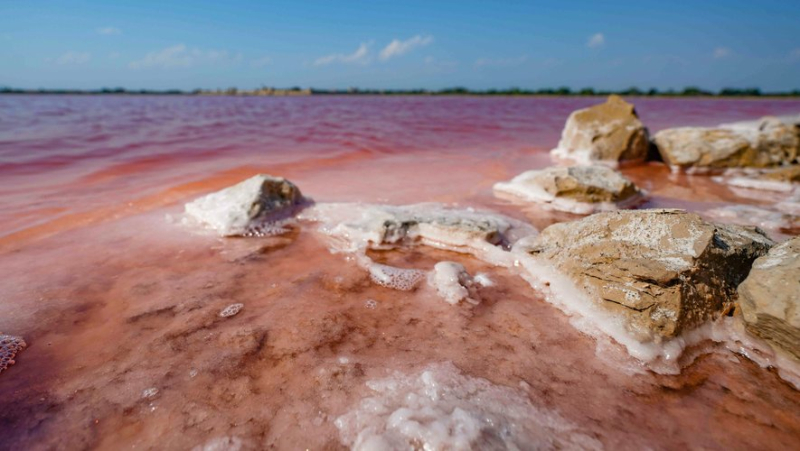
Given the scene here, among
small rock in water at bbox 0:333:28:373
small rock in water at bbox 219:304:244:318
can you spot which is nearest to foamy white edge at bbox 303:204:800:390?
small rock in water at bbox 219:304:244:318

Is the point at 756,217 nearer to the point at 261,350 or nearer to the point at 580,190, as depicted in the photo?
the point at 580,190

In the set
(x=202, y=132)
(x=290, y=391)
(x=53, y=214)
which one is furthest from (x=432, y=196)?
(x=202, y=132)

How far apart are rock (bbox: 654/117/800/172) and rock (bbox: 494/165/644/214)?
7.93 feet

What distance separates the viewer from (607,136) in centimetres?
654

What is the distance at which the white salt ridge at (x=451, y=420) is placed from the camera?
4.24 ft

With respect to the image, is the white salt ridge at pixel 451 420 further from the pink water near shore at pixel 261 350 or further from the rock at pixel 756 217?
the rock at pixel 756 217

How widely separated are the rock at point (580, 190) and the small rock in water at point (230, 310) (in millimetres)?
3070

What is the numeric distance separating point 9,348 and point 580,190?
167 inches

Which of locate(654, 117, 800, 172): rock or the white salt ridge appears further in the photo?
locate(654, 117, 800, 172): rock

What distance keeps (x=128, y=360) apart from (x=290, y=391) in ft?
2.54

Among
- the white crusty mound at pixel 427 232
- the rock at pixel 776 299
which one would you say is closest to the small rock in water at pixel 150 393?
the white crusty mound at pixel 427 232

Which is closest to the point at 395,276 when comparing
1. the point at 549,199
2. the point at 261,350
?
the point at 261,350

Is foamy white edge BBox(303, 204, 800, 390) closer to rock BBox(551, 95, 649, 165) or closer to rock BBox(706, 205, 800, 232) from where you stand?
rock BBox(706, 205, 800, 232)

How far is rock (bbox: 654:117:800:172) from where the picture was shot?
18.4 ft
